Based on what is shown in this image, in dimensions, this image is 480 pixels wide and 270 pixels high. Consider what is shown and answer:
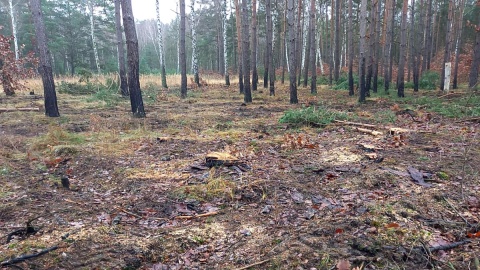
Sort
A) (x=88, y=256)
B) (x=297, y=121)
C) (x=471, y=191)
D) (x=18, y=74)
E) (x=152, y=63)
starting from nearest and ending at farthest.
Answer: (x=88, y=256)
(x=471, y=191)
(x=297, y=121)
(x=18, y=74)
(x=152, y=63)

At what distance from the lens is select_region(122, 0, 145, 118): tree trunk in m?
9.66

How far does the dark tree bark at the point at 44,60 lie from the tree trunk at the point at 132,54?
2471mm

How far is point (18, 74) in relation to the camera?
12281 millimetres

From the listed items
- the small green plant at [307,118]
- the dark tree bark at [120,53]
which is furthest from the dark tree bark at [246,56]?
the dark tree bark at [120,53]

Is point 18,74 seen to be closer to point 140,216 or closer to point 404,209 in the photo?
point 140,216

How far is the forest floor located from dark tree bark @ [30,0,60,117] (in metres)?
2.39

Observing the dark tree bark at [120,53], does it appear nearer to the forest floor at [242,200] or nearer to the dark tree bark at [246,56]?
the dark tree bark at [246,56]

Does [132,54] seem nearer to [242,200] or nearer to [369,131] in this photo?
[369,131]

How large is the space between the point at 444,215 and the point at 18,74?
14.2 metres

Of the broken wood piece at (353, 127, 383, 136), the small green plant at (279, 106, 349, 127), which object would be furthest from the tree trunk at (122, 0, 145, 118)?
the broken wood piece at (353, 127, 383, 136)

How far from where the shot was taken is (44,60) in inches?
391

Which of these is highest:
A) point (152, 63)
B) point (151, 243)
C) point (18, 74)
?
point (152, 63)

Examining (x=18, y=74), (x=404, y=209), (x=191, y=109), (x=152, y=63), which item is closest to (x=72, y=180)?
(x=404, y=209)

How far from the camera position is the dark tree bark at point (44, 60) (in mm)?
9523
